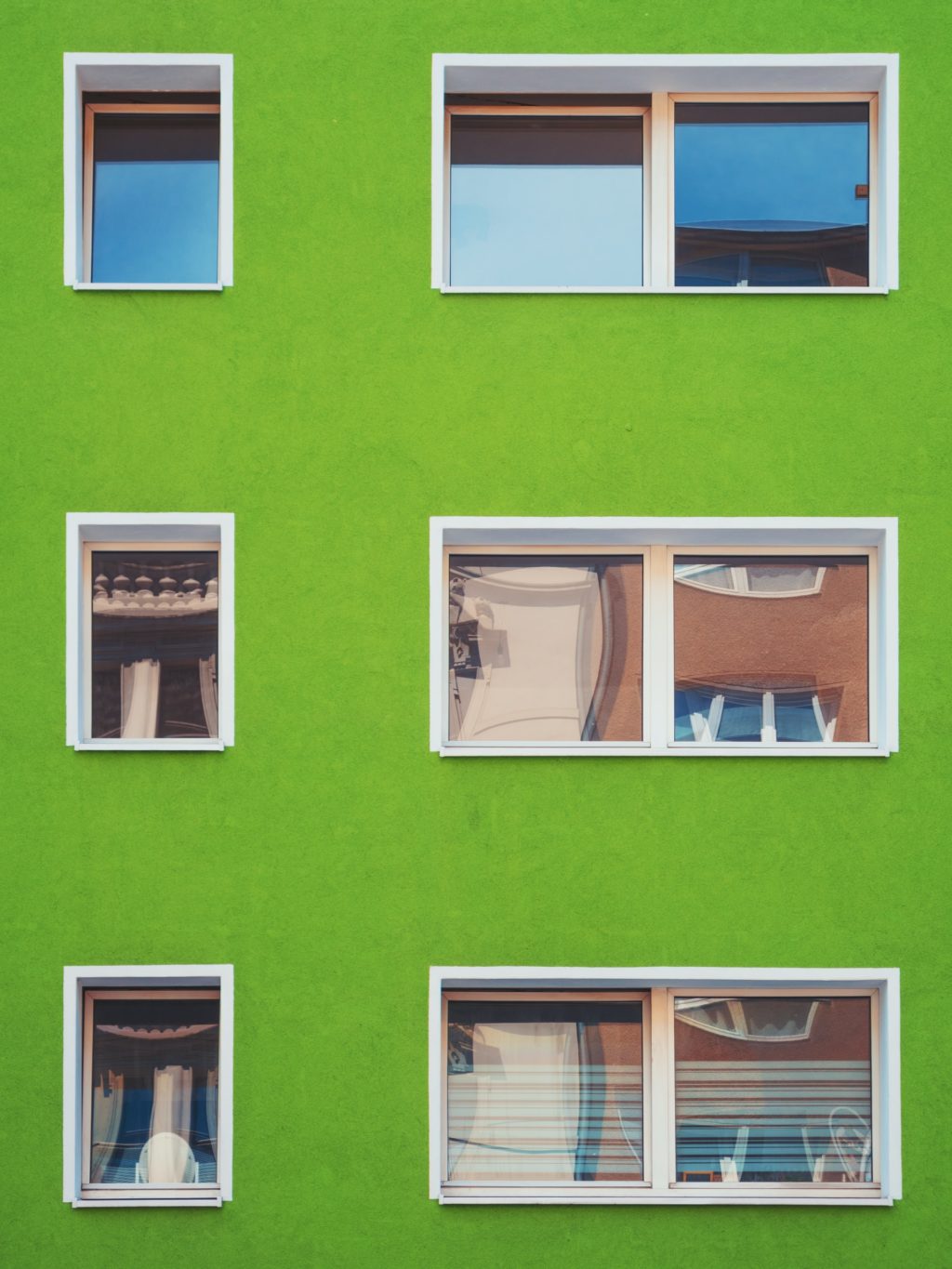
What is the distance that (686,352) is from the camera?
288 inches

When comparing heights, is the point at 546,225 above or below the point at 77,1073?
above

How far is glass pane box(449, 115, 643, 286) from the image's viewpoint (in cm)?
771

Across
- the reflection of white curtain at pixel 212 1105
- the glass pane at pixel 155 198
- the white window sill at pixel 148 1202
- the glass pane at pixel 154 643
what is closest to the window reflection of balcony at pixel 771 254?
the glass pane at pixel 155 198

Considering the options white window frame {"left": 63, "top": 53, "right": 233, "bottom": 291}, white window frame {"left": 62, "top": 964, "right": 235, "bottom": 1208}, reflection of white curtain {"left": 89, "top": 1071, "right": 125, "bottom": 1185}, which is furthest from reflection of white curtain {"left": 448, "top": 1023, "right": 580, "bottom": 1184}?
white window frame {"left": 63, "top": 53, "right": 233, "bottom": 291}

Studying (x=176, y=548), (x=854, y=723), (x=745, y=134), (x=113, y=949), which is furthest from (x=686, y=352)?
(x=113, y=949)

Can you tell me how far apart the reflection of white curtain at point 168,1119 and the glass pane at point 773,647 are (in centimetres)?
367

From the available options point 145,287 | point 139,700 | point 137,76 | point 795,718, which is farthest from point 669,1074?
point 137,76

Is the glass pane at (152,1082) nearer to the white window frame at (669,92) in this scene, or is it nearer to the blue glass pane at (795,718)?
the blue glass pane at (795,718)

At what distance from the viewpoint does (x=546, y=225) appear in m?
7.75

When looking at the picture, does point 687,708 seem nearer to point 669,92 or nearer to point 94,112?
point 669,92

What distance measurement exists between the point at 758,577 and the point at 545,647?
1.38 m

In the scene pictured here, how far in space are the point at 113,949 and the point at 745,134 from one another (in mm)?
6303

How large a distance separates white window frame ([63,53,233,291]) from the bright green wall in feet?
0.25

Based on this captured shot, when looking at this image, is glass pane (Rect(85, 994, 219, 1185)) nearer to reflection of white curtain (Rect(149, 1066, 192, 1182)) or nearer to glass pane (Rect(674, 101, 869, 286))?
reflection of white curtain (Rect(149, 1066, 192, 1182))
